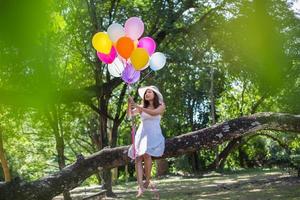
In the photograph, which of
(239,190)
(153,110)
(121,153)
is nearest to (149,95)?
(153,110)

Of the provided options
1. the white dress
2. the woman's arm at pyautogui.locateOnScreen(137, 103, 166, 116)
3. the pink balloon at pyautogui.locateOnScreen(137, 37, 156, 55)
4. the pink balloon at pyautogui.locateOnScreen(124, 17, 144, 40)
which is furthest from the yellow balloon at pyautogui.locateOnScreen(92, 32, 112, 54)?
the white dress

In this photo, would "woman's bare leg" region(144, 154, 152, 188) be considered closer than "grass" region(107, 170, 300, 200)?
Yes

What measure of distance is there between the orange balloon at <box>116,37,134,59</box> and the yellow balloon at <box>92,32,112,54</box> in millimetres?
144

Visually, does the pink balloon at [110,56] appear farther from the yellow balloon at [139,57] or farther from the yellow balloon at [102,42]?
the yellow balloon at [139,57]

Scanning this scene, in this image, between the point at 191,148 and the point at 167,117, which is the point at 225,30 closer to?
the point at 167,117

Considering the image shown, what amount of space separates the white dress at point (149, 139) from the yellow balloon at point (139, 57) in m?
0.68

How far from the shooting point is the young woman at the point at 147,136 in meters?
5.80

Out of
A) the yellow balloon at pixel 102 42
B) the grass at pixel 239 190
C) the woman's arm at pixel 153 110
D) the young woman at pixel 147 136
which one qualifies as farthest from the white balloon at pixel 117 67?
the grass at pixel 239 190

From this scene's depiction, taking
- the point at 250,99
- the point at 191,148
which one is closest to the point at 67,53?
the point at 191,148

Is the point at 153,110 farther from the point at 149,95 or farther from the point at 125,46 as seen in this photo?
the point at 125,46

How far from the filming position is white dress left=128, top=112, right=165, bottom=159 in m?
5.79

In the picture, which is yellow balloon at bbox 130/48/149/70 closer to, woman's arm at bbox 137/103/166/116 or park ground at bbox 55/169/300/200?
woman's arm at bbox 137/103/166/116

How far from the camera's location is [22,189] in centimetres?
547

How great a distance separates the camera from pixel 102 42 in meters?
5.74
